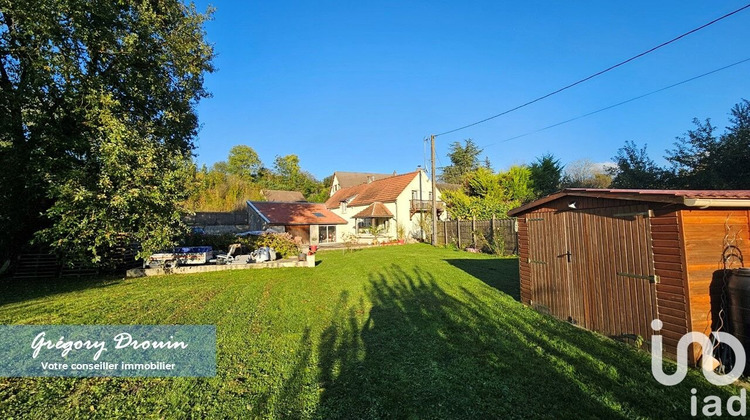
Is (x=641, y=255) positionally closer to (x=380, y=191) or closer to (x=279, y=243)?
(x=279, y=243)

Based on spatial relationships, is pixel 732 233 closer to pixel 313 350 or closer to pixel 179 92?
pixel 313 350

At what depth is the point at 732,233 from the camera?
4426 mm

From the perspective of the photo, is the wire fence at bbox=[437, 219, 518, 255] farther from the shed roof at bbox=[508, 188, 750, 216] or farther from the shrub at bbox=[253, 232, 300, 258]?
the shed roof at bbox=[508, 188, 750, 216]

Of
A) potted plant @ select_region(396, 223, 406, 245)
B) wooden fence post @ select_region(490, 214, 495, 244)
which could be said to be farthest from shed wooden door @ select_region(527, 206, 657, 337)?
potted plant @ select_region(396, 223, 406, 245)

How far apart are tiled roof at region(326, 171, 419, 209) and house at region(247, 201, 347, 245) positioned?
468cm

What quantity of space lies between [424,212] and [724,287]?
25.1 m

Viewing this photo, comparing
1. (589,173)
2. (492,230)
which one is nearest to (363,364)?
(492,230)

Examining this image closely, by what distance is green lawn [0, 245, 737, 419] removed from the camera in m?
3.33

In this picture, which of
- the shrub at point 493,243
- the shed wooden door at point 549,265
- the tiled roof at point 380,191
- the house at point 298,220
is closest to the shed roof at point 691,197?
the shed wooden door at point 549,265

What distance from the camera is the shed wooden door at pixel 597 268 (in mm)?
4715

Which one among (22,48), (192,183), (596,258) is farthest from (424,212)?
(22,48)

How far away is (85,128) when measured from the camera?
10.0 metres

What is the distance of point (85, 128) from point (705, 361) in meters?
15.8

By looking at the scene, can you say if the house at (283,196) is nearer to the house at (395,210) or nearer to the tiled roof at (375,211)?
the house at (395,210)
